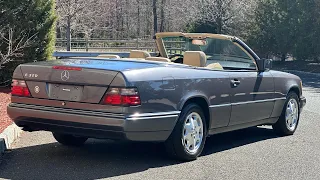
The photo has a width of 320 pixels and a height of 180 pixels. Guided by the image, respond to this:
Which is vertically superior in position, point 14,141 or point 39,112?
point 39,112

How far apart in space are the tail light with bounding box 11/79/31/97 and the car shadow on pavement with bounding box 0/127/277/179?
0.80 metres

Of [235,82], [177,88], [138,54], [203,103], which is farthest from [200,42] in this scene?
[177,88]

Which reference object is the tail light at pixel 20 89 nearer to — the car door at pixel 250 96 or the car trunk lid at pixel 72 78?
the car trunk lid at pixel 72 78

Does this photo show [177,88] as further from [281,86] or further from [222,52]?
[281,86]

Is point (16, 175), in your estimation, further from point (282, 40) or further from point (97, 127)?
point (282, 40)

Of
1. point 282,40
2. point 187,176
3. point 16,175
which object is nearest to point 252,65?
point 187,176

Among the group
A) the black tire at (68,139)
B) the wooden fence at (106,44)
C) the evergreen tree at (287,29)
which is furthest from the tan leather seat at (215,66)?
the wooden fence at (106,44)

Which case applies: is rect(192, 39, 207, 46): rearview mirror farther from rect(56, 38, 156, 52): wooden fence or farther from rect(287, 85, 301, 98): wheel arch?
rect(56, 38, 156, 52): wooden fence

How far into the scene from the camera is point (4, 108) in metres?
10.0

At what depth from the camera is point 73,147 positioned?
7.51 meters

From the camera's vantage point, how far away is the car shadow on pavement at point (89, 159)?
602 cm

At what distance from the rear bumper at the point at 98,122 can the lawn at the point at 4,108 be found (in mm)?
1522

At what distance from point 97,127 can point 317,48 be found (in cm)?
2549

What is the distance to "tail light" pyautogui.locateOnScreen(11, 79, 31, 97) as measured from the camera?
259 inches
